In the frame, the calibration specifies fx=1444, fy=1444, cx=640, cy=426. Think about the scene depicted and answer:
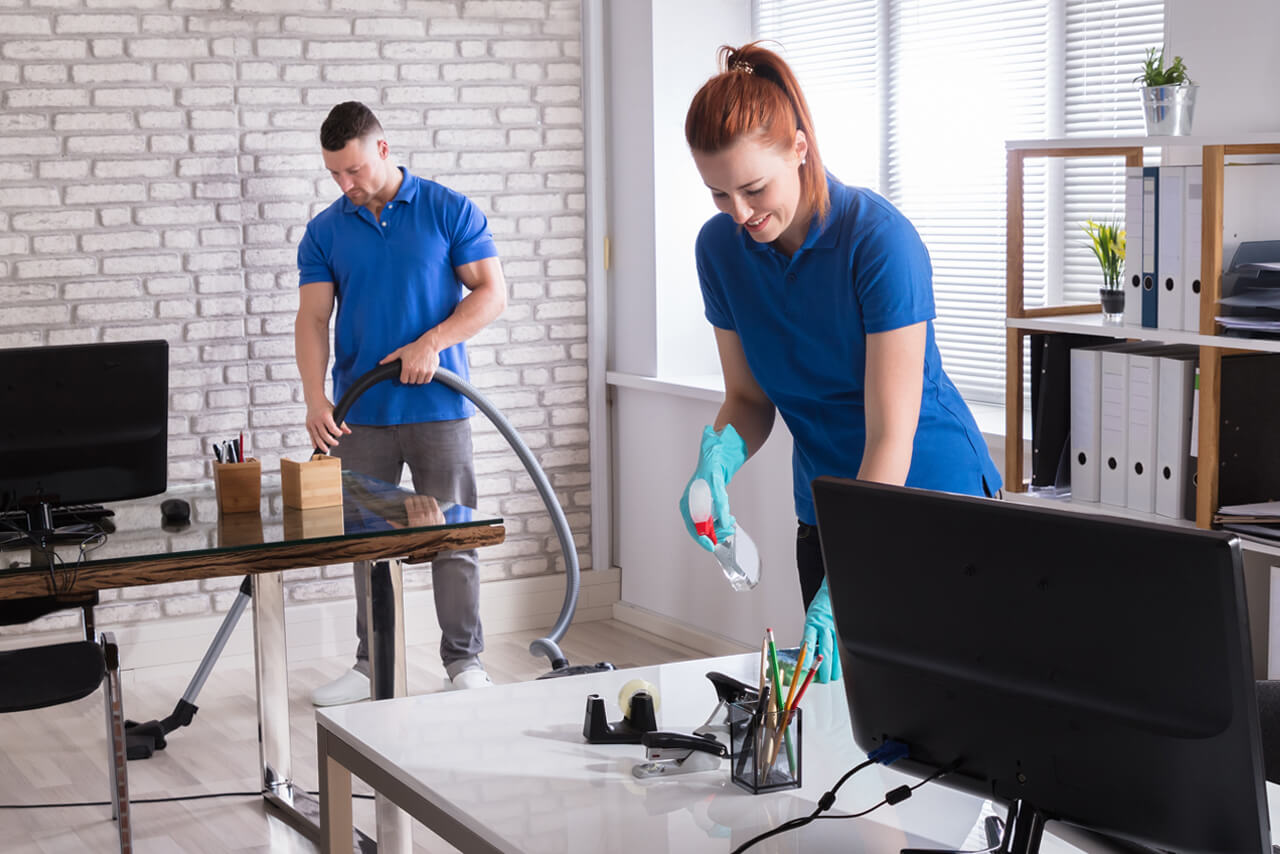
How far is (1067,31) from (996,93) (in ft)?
0.91

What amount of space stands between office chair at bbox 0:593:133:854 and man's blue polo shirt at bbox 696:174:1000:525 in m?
1.44

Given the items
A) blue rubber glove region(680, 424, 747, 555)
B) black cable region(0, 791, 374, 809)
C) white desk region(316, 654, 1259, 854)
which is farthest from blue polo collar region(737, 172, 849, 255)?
black cable region(0, 791, 374, 809)

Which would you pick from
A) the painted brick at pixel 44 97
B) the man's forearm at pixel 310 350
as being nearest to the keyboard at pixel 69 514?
the man's forearm at pixel 310 350

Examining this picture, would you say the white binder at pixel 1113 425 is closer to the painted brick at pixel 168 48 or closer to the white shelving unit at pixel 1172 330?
the white shelving unit at pixel 1172 330

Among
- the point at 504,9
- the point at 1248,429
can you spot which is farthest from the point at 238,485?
the point at 504,9

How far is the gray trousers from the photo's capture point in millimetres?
4172

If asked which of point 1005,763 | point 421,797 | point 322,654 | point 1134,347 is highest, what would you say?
point 1134,347

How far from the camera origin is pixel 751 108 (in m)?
2.03

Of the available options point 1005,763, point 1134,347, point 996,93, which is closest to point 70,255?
point 996,93

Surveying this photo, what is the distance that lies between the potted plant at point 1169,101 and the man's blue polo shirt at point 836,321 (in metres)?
0.91

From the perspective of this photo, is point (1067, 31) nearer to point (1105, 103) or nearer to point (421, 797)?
point (1105, 103)

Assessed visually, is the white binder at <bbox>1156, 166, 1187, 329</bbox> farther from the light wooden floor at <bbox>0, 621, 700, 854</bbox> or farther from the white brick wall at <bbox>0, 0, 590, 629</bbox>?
the white brick wall at <bbox>0, 0, 590, 629</bbox>

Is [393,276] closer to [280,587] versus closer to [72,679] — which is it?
[280,587]

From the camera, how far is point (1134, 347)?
301 centimetres
